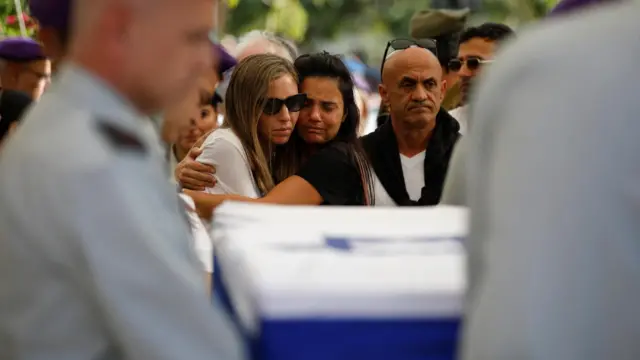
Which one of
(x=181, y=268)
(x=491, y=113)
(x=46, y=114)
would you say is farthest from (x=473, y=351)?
(x=46, y=114)

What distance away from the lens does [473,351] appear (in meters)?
1.17

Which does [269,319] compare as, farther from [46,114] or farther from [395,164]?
[395,164]

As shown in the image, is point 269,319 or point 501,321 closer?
point 501,321

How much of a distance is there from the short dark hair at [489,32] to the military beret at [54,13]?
145 inches

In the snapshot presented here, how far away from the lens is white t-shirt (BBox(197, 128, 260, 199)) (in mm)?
3695

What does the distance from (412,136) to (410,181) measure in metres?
0.25

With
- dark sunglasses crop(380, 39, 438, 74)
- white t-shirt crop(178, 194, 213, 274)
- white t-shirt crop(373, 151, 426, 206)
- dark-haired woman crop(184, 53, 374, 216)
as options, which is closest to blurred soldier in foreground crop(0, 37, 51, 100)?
dark-haired woman crop(184, 53, 374, 216)

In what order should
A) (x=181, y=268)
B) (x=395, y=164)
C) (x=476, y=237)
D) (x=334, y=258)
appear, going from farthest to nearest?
(x=395, y=164) → (x=334, y=258) → (x=181, y=268) → (x=476, y=237)

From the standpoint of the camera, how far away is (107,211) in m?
1.33

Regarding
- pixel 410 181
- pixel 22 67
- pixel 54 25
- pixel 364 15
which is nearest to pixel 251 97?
pixel 410 181

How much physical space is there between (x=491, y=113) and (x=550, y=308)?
21 centimetres

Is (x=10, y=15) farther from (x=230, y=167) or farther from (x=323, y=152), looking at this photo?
(x=323, y=152)

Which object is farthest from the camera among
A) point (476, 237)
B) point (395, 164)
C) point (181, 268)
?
point (395, 164)

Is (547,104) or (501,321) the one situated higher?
(547,104)
